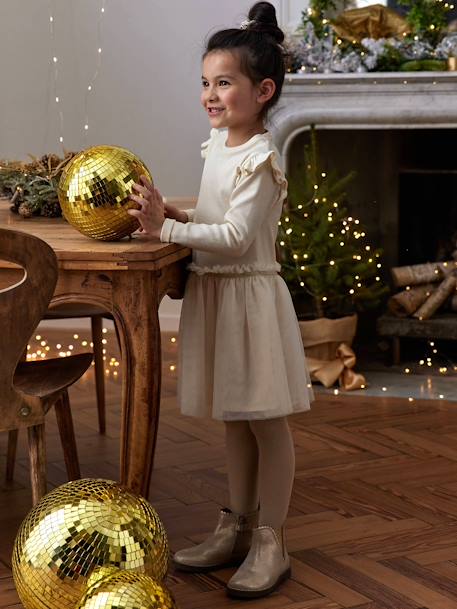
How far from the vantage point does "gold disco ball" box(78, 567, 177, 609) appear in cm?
199

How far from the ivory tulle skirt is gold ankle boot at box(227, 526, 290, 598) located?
0.30 metres

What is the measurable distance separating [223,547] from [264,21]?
3.97ft

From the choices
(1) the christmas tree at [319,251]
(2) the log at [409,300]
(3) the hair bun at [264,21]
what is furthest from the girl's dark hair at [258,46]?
(2) the log at [409,300]

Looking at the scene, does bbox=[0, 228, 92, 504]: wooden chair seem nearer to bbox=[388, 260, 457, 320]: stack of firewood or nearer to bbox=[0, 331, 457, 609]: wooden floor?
bbox=[0, 331, 457, 609]: wooden floor

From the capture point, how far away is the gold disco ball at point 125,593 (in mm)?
1987

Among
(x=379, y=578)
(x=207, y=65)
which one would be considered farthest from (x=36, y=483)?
(x=207, y=65)

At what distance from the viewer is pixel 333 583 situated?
267 centimetres

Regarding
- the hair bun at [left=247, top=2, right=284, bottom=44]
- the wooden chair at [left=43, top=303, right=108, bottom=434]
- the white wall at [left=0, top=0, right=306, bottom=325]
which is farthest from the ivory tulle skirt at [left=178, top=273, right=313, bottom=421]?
the white wall at [left=0, top=0, right=306, bottom=325]

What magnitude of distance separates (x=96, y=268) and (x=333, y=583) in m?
0.90

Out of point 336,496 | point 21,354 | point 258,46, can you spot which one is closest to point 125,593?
point 21,354

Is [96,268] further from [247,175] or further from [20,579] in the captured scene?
[20,579]

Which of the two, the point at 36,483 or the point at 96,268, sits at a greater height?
the point at 96,268

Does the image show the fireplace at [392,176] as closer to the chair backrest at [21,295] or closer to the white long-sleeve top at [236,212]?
the white long-sleeve top at [236,212]

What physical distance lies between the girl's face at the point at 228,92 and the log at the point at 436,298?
8.20 feet
